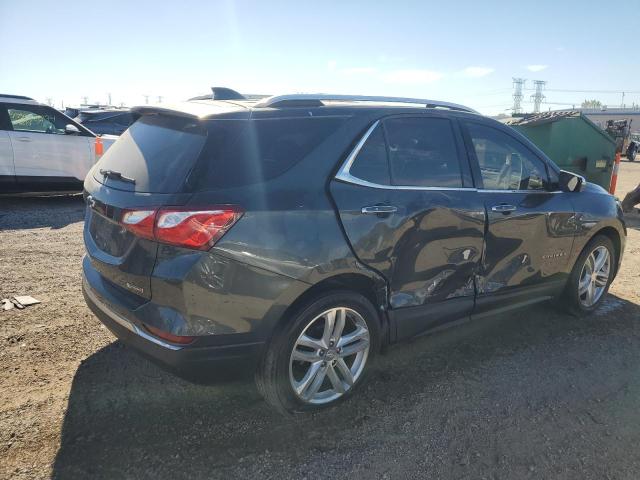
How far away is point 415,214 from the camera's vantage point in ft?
9.83

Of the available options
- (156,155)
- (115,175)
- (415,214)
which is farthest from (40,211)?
(415,214)

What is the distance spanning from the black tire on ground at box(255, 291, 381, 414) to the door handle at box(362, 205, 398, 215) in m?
0.48

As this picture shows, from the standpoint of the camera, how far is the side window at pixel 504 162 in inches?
139

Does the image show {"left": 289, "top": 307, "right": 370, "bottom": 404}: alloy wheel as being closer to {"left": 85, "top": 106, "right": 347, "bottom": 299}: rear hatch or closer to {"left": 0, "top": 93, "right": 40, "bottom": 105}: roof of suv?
{"left": 85, "top": 106, "right": 347, "bottom": 299}: rear hatch

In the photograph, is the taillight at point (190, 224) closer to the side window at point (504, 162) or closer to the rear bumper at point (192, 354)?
the rear bumper at point (192, 354)

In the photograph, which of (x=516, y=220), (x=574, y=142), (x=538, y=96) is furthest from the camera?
(x=538, y=96)

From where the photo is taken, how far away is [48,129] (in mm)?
8586

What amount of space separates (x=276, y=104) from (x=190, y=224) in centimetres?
87

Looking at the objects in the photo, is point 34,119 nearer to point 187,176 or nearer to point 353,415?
point 187,176

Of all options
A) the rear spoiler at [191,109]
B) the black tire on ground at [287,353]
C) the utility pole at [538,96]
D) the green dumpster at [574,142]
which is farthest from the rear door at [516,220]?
the utility pole at [538,96]

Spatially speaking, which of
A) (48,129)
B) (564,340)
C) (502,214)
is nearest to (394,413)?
(502,214)

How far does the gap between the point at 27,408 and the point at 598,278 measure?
4651 mm

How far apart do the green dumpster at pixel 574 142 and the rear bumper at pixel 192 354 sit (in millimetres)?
7932

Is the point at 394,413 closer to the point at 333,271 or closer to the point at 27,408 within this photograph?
the point at 333,271
